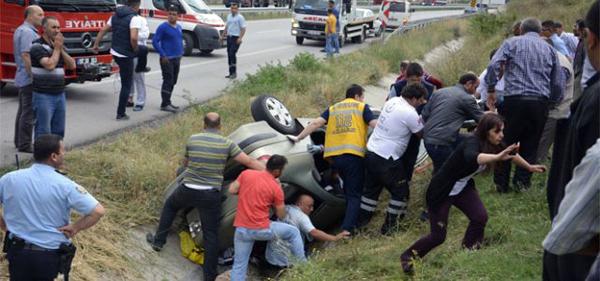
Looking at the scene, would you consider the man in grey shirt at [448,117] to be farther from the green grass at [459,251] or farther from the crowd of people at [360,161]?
the green grass at [459,251]

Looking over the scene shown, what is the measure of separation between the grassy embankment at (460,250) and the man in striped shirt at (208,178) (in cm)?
100

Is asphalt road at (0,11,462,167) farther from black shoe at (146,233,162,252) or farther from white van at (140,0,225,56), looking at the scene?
black shoe at (146,233,162,252)

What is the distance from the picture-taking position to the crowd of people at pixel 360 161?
4324 millimetres

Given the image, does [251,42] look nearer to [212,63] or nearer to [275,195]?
[212,63]

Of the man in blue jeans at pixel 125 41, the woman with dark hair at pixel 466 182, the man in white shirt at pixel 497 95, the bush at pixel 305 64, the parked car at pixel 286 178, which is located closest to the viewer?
the woman with dark hair at pixel 466 182

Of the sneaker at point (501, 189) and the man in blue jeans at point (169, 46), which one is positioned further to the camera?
the man in blue jeans at point (169, 46)

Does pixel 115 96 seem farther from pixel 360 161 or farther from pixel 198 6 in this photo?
pixel 198 6

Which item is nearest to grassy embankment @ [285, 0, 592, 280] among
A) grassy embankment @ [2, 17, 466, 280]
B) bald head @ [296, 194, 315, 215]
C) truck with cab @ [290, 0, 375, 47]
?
bald head @ [296, 194, 315, 215]

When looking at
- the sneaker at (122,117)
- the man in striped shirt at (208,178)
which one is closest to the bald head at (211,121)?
the man in striped shirt at (208,178)

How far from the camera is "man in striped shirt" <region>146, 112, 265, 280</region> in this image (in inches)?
242

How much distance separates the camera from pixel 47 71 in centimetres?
A: 725

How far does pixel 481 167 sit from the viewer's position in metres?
5.05

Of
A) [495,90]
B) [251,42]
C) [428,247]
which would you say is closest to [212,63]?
[251,42]

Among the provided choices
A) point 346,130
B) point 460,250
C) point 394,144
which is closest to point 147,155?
point 346,130
